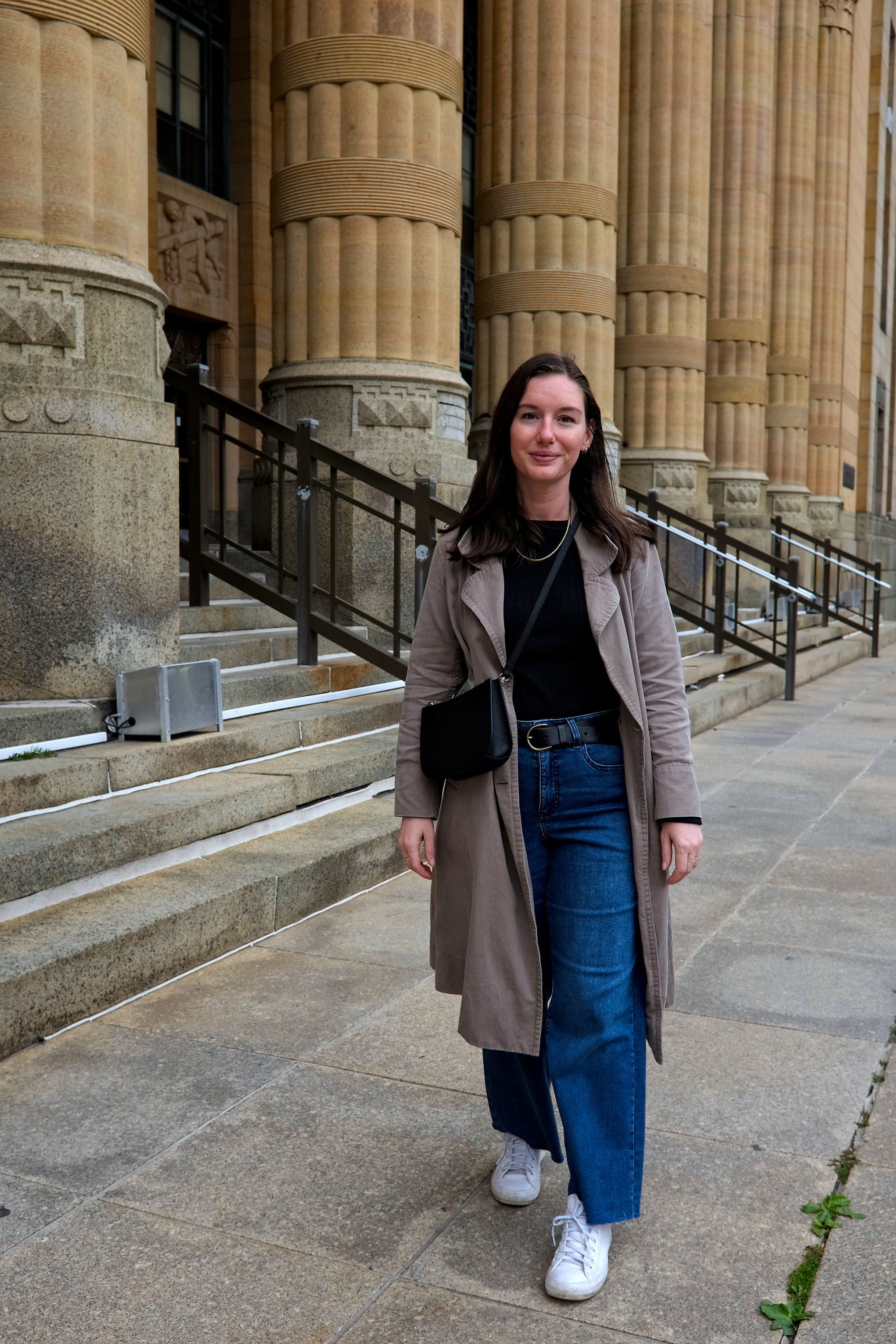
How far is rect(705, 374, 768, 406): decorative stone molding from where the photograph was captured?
1845 cm

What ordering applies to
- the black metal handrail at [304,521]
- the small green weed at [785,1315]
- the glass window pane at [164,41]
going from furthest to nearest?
the glass window pane at [164,41] < the black metal handrail at [304,521] < the small green weed at [785,1315]

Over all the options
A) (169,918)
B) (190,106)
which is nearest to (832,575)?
(190,106)

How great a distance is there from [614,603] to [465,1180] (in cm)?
143

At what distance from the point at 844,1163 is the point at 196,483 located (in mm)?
5216

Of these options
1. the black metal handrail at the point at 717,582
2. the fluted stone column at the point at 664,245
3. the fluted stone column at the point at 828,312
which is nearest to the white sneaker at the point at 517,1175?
the black metal handrail at the point at 717,582

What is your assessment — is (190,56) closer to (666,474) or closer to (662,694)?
(666,474)

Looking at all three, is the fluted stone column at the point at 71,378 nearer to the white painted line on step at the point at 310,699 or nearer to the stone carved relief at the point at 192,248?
the white painted line on step at the point at 310,699

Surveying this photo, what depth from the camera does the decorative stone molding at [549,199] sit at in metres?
11.8

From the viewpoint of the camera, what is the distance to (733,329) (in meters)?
18.3

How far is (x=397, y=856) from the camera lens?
18.5 ft

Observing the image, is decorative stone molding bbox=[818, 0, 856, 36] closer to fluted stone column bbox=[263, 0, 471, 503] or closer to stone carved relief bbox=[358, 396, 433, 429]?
fluted stone column bbox=[263, 0, 471, 503]

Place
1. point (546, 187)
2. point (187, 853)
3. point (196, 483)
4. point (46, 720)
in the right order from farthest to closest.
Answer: point (546, 187) → point (196, 483) → point (46, 720) → point (187, 853)

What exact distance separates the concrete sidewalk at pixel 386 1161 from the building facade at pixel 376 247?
209 centimetres

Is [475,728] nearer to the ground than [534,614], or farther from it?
nearer to the ground
